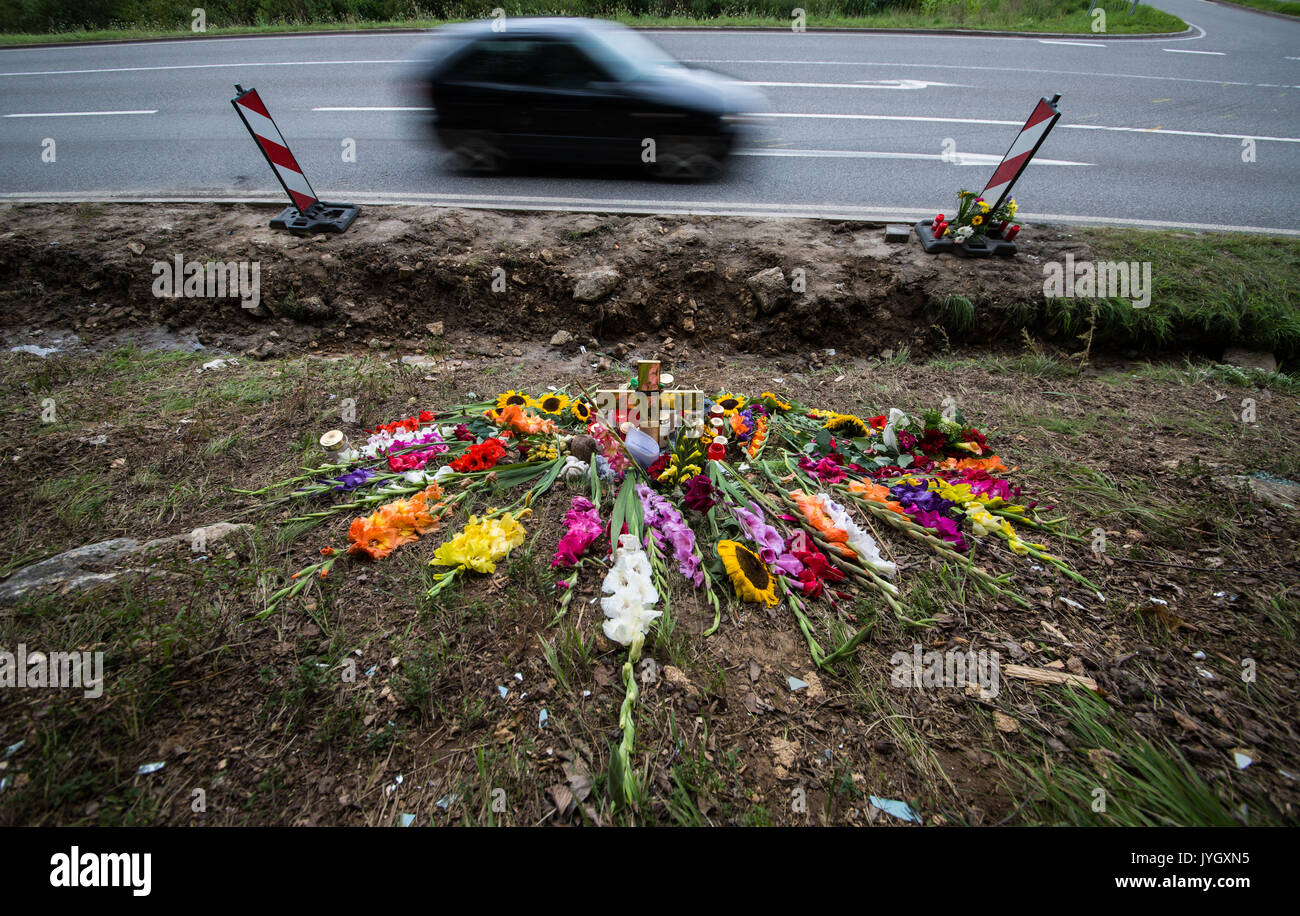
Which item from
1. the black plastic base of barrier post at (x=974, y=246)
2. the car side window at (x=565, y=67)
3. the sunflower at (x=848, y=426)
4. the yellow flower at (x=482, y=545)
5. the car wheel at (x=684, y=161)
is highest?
the car side window at (x=565, y=67)

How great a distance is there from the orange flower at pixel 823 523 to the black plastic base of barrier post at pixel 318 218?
4.20 metres

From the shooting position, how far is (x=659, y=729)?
1605 mm

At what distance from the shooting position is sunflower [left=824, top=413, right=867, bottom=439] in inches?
110

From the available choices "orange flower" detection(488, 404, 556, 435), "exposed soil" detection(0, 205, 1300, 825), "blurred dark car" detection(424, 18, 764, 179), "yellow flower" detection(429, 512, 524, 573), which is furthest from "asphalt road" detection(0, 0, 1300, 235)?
"yellow flower" detection(429, 512, 524, 573)

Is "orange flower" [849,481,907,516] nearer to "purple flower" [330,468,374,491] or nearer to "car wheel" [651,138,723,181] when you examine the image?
"purple flower" [330,468,374,491]

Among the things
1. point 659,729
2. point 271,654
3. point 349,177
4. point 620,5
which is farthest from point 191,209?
point 620,5

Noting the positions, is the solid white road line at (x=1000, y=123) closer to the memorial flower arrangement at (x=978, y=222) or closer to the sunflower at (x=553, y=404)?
the memorial flower arrangement at (x=978, y=222)

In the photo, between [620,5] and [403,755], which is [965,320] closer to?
[403,755]

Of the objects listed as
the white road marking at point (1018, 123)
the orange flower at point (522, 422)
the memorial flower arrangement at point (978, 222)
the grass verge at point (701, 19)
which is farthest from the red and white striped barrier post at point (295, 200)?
the grass verge at point (701, 19)

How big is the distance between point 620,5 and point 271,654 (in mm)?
15464

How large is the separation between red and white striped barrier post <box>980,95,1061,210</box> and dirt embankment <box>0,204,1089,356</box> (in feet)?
1.58

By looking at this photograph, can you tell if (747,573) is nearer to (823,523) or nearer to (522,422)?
(823,523)

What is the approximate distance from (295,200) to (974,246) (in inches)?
207

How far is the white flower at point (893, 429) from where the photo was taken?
2.65m
